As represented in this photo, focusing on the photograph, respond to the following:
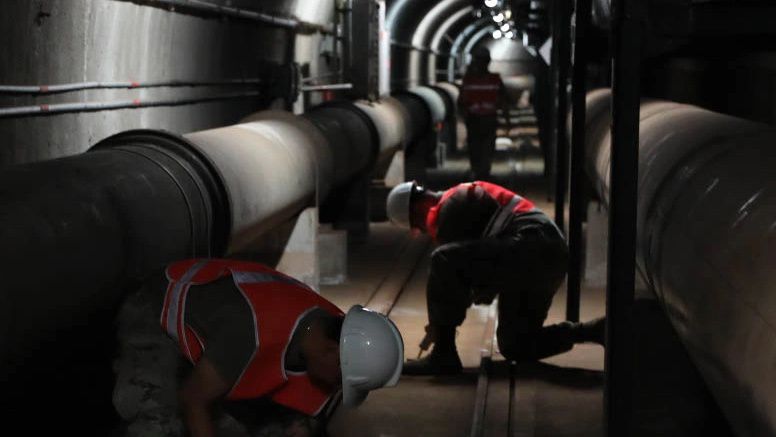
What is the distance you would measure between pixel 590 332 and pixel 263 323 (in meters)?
4.38

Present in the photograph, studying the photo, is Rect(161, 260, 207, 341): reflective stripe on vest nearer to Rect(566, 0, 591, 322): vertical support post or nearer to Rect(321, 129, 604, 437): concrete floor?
Rect(321, 129, 604, 437): concrete floor

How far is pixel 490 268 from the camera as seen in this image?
812cm

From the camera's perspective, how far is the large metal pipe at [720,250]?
127 inches

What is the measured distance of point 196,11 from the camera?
33.3ft

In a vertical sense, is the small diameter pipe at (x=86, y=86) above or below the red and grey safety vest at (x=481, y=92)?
above

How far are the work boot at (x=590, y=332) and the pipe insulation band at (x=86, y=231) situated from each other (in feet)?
9.41

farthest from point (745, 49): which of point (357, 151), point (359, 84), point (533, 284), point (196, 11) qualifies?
point (359, 84)

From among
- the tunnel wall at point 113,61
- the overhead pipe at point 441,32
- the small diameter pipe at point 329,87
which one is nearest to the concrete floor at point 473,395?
the tunnel wall at point 113,61

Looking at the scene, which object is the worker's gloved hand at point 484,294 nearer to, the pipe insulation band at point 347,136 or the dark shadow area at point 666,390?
the dark shadow area at point 666,390

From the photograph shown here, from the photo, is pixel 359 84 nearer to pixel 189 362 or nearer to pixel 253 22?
pixel 253 22

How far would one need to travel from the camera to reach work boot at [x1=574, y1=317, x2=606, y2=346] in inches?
338

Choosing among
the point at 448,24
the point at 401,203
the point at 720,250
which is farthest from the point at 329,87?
the point at 448,24

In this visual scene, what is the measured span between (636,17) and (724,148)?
0.53 metres

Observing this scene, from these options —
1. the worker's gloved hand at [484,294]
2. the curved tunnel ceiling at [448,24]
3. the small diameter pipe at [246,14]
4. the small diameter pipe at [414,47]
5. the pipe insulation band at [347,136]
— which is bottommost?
the worker's gloved hand at [484,294]
